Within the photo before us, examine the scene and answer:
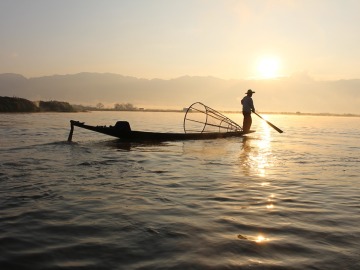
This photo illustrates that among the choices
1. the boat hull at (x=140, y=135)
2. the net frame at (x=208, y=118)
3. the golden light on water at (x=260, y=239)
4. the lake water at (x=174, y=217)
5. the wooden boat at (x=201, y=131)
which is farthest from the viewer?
the net frame at (x=208, y=118)

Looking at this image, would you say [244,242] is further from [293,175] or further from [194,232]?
[293,175]

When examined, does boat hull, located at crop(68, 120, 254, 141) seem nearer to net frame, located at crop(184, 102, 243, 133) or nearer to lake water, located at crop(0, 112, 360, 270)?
net frame, located at crop(184, 102, 243, 133)

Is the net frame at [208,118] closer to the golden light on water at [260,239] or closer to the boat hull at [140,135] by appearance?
the boat hull at [140,135]

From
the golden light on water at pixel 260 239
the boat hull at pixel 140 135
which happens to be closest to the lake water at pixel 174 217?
the golden light on water at pixel 260 239

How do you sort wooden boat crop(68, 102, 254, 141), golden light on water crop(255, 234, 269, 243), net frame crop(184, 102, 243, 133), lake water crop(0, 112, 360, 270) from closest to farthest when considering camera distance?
lake water crop(0, 112, 360, 270) < golden light on water crop(255, 234, 269, 243) < wooden boat crop(68, 102, 254, 141) < net frame crop(184, 102, 243, 133)

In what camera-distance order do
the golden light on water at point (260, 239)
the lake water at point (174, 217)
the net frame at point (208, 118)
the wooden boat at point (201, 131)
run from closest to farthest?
the lake water at point (174, 217)
the golden light on water at point (260, 239)
the wooden boat at point (201, 131)
the net frame at point (208, 118)

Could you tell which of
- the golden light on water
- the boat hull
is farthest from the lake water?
the boat hull

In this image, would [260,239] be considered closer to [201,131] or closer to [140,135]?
[140,135]

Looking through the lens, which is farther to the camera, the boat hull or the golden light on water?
the boat hull

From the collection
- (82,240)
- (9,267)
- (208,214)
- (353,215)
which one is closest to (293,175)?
(353,215)

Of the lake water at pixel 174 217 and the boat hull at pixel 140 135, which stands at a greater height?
the boat hull at pixel 140 135

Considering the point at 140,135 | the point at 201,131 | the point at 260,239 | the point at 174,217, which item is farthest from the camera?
the point at 201,131

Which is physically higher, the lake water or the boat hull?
the boat hull

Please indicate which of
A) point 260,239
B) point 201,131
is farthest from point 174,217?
point 201,131
